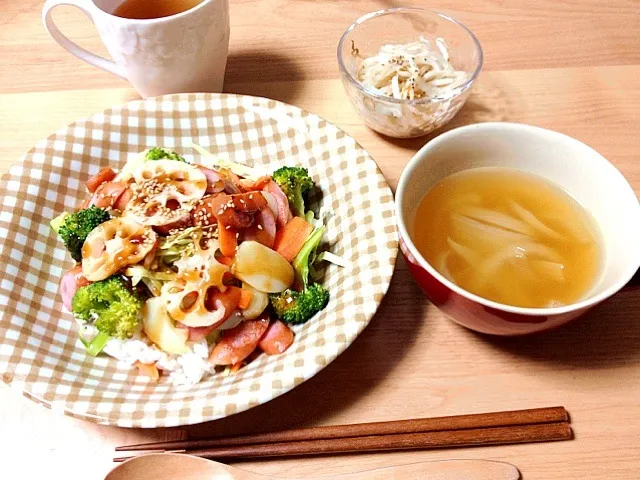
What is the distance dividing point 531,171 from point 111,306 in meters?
0.97

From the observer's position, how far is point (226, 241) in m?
1.26

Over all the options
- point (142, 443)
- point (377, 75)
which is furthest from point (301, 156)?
point (142, 443)

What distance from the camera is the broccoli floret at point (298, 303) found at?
125cm

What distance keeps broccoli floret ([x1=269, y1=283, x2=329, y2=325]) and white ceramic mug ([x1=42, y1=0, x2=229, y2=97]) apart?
705mm

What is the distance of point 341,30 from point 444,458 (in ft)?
4.69

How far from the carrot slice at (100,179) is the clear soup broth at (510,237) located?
2.63 ft

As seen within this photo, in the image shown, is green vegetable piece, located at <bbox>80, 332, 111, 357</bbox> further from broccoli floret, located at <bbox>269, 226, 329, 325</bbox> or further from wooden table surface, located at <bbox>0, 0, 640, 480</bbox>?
broccoli floret, located at <bbox>269, 226, 329, 325</bbox>

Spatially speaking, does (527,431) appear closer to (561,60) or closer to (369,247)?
(369,247)

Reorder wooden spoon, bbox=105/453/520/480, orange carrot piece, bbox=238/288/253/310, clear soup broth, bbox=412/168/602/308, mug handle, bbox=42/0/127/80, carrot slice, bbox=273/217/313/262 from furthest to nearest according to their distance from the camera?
mug handle, bbox=42/0/127/80 → carrot slice, bbox=273/217/313/262 → orange carrot piece, bbox=238/288/253/310 → clear soup broth, bbox=412/168/602/308 → wooden spoon, bbox=105/453/520/480

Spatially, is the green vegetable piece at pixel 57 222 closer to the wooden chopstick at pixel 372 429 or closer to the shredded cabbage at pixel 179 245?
the shredded cabbage at pixel 179 245

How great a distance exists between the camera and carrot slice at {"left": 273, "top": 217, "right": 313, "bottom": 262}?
1348 millimetres

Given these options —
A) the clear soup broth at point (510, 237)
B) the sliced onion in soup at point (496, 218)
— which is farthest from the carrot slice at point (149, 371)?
the sliced onion in soup at point (496, 218)

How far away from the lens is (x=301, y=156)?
154 centimetres

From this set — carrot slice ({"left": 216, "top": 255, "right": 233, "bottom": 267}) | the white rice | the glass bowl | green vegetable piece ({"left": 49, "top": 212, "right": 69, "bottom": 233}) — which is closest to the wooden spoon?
the white rice
